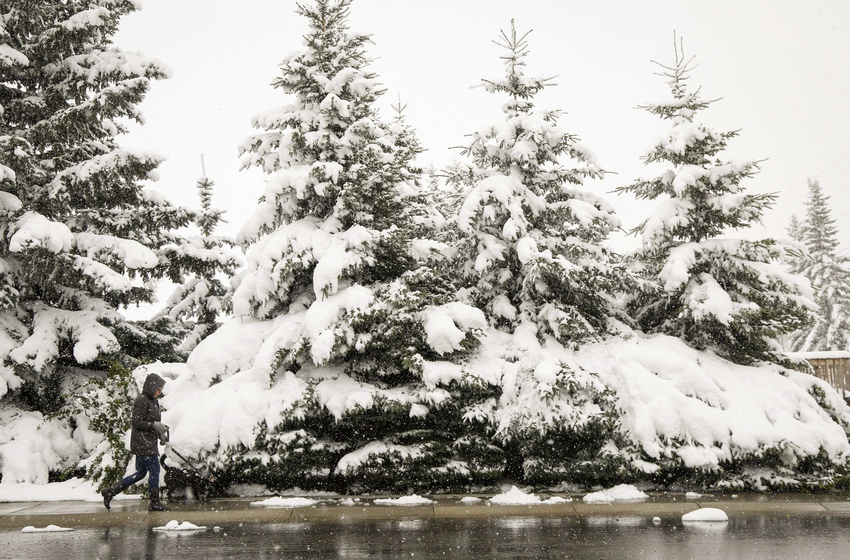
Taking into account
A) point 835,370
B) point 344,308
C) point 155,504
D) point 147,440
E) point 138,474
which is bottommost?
point 155,504

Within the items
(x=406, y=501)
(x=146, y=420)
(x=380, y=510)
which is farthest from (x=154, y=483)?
(x=406, y=501)

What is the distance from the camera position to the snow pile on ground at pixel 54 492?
9602 mm

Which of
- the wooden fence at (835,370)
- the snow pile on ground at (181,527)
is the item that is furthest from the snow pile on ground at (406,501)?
the wooden fence at (835,370)

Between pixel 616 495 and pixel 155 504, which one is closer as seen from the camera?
pixel 155 504

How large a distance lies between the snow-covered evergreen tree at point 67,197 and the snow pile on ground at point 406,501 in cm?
633

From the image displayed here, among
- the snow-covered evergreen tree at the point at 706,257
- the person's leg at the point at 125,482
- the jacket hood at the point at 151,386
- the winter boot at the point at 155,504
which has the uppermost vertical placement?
the snow-covered evergreen tree at the point at 706,257

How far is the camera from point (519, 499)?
348 inches

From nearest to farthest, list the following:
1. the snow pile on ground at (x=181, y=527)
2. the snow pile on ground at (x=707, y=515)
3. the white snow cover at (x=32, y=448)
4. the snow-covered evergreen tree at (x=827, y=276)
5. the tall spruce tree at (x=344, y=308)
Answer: the snow pile on ground at (x=181, y=527), the snow pile on ground at (x=707, y=515), the tall spruce tree at (x=344, y=308), the white snow cover at (x=32, y=448), the snow-covered evergreen tree at (x=827, y=276)

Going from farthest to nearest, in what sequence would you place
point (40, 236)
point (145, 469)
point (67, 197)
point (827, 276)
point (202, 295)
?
point (827, 276)
point (202, 295)
point (67, 197)
point (40, 236)
point (145, 469)

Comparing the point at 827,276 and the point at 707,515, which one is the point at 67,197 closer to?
the point at 707,515

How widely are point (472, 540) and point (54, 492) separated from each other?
24.3 feet

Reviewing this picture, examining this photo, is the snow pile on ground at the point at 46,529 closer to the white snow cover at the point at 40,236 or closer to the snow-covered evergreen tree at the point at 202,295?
the white snow cover at the point at 40,236

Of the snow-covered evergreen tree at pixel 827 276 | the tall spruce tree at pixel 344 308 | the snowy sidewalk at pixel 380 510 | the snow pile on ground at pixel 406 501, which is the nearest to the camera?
the snowy sidewalk at pixel 380 510

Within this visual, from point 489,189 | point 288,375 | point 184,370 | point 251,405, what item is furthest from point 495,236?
point 184,370
